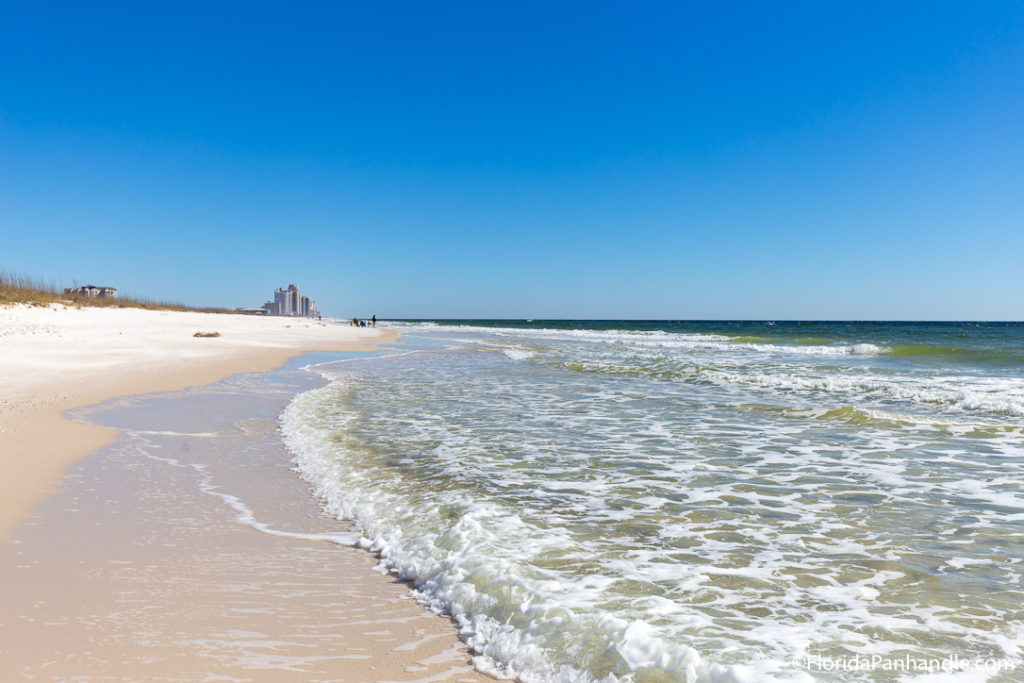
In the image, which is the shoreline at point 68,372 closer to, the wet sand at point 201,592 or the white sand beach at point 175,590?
the white sand beach at point 175,590

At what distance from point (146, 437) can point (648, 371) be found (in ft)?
50.5

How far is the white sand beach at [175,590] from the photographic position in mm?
3080

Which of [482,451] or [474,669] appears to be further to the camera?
[482,451]

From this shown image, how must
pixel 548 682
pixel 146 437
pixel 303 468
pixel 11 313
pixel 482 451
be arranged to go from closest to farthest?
pixel 548 682
pixel 303 468
pixel 482 451
pixel 146 437
pixel 11 313

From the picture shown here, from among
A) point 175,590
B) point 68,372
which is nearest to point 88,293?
point 68,372

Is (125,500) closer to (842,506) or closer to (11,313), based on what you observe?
(842,506)

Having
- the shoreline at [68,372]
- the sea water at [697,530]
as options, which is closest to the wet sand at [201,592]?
the sea water at [697,530]

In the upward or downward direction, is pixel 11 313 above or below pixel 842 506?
above

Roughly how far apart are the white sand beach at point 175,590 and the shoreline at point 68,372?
0.07m

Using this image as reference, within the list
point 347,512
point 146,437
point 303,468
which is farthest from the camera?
point 146,437

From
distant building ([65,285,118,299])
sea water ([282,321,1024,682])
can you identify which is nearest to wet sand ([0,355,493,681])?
sea water ([282,321,1024,682])

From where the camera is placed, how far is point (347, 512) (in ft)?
18.8

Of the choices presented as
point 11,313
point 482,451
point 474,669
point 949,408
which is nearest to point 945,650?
point 474,669

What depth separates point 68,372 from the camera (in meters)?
15.2
